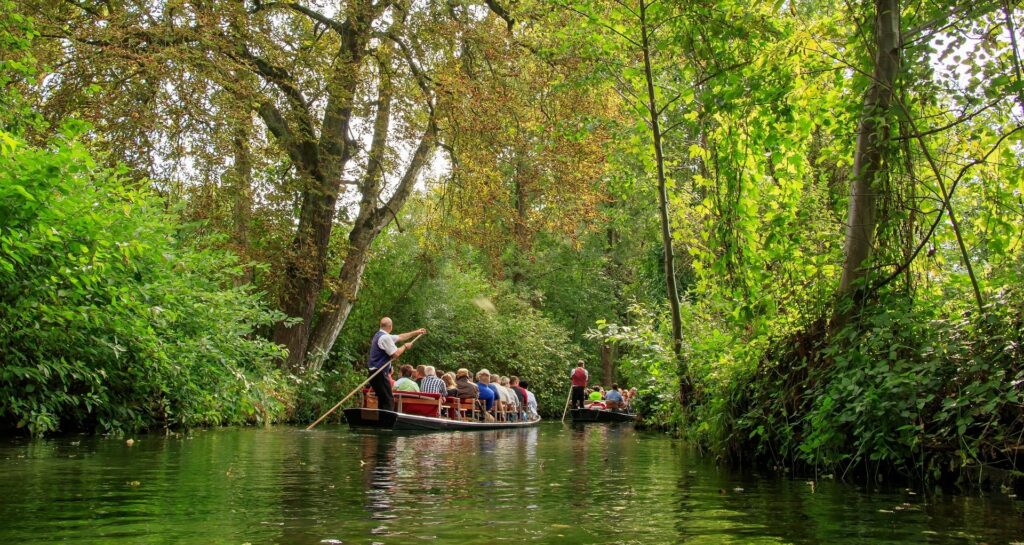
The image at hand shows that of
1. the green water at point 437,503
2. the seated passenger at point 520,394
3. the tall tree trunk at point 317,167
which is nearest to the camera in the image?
the green water at point 437,503

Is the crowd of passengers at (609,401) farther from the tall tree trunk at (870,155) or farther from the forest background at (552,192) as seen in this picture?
the tall tree trunk at (870,155)

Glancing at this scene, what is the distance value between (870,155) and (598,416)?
19159 mm

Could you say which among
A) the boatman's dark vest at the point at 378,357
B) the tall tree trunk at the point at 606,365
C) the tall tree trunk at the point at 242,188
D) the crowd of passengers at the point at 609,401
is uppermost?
the tall tree trunk at the point at 242,188

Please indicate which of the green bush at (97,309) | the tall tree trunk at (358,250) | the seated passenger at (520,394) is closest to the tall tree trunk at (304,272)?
the tall tree trunk at (358,250)

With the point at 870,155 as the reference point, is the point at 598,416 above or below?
below

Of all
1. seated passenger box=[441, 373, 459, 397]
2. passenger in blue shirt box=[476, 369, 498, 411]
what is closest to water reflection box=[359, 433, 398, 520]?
seated passenger box=[441, 373, 459, 397]

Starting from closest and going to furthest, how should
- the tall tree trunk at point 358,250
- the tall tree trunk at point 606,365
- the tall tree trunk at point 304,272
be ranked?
1. the tall tree trunk at point 304,272
2. the tall tree trunk at point 358,250
3. the tall tree trunk at point 606,365

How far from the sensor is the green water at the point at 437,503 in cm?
466

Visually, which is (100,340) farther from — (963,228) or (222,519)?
(963,228)

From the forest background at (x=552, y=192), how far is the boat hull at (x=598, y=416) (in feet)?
16.2

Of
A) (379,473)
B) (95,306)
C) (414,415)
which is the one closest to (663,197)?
(379,473)

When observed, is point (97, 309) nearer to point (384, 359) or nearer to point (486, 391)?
point (384, 359)

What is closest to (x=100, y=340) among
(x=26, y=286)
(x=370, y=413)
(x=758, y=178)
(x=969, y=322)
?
(x=26, y=286)

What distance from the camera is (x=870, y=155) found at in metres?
8.45
